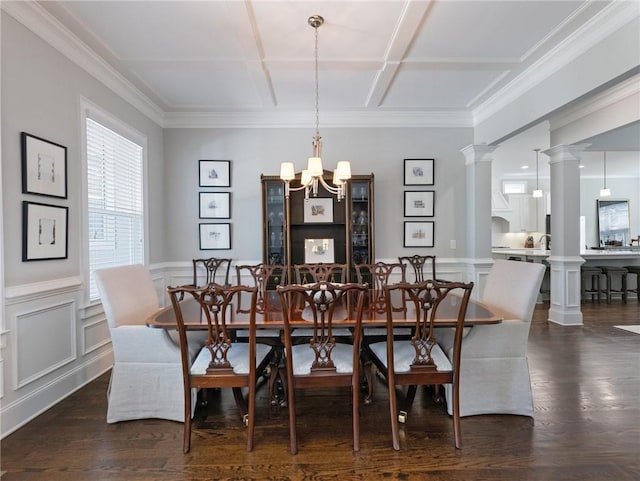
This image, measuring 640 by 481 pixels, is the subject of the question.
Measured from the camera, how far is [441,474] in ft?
5.85

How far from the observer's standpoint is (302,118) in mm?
4637

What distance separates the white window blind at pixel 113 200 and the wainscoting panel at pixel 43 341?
39 centimetres

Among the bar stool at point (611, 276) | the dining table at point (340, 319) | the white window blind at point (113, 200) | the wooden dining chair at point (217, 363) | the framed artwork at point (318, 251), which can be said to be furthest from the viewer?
the bar stool at point (611, 276)

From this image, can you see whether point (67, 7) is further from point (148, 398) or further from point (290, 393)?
point (290, 393)

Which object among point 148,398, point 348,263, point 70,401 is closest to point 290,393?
point 148,398

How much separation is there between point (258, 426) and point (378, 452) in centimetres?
78

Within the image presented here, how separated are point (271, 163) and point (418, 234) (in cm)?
225

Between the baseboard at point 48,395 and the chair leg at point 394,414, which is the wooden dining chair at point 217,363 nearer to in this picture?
the chair leg at point 394,414

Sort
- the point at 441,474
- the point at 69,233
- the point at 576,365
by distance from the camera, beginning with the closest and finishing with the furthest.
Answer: the point at 441,474 → the point at 69,233 → the point at 576,365

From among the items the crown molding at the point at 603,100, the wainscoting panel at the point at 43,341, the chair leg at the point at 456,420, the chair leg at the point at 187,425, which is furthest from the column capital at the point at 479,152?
the wainscoting panel at the point at 43,341

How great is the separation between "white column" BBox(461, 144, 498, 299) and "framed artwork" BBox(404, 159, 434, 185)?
54cm

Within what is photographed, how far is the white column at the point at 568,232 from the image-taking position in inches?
177

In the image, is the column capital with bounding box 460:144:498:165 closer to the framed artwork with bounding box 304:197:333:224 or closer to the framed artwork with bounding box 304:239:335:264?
the framed artwork with bounding box 304:197:333:224

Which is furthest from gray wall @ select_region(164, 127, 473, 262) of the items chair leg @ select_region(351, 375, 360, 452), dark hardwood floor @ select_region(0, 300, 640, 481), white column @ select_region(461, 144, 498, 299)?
chair leg @ select_region(351, 375, 360, 452)
